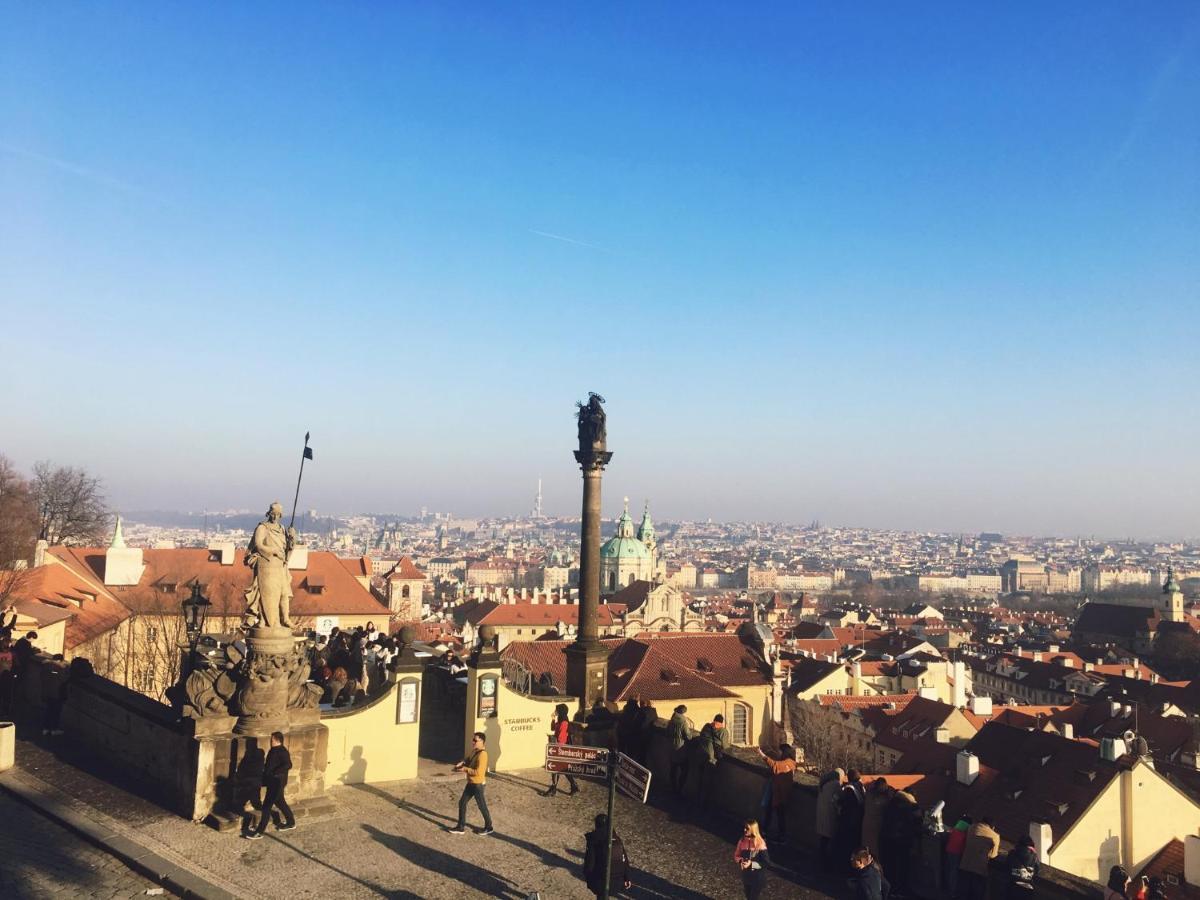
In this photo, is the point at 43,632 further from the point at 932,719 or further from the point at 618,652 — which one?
the point at 932,719

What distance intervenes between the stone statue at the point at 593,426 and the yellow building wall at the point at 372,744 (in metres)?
6.70

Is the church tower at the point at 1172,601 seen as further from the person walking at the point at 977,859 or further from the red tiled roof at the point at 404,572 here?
the person walking at the point at 977,859

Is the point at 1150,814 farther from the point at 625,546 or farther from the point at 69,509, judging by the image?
the point at 625,546

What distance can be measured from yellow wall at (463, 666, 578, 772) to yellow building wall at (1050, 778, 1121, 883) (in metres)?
16.4

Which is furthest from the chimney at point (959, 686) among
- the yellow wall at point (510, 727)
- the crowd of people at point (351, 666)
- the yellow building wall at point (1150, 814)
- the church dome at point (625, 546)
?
the church dome at point (625, 546)

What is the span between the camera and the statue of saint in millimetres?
12844

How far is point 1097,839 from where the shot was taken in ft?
83.5

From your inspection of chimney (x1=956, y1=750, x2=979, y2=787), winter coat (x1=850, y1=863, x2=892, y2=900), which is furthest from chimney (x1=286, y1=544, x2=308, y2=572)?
winter coat (x1=850, y1=863, x2=892, y2=900)

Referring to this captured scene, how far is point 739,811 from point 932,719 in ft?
122

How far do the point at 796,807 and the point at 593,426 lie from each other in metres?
9.39

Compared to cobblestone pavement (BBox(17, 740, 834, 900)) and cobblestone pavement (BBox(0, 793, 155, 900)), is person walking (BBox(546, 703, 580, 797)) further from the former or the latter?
cobblestone pavement (BBox(0, 793, 155, 900))

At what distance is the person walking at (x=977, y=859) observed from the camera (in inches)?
379

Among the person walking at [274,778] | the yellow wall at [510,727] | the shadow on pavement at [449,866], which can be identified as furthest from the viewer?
the yellow wall at [510,727]

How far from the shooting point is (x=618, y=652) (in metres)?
46.0
